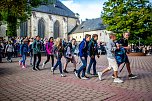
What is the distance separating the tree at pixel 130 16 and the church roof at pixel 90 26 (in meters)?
26.2

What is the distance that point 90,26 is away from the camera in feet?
215

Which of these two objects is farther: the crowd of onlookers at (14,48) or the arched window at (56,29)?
the arched window at (56,29)

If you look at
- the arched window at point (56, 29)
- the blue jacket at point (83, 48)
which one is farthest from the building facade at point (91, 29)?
the blue jacket at point (83, 48)

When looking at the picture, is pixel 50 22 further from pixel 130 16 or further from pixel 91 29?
pixel 130 16

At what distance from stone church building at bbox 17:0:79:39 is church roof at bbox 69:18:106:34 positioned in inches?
79.6

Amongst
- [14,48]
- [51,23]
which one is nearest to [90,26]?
[51,23]

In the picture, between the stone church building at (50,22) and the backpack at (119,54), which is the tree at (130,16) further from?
the stone church building at (50,22)

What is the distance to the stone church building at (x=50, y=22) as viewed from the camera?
176 ft

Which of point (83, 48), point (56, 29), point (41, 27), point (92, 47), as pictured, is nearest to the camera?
point (83, 48)

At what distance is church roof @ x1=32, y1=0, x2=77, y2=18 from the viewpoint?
58.0 metres

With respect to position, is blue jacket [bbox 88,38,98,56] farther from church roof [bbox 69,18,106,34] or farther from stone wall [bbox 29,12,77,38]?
church roof [bbox 69,18,106,34]

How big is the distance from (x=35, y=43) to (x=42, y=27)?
150 ft

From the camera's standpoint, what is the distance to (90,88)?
7203mm

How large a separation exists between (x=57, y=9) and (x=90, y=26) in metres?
11.2
